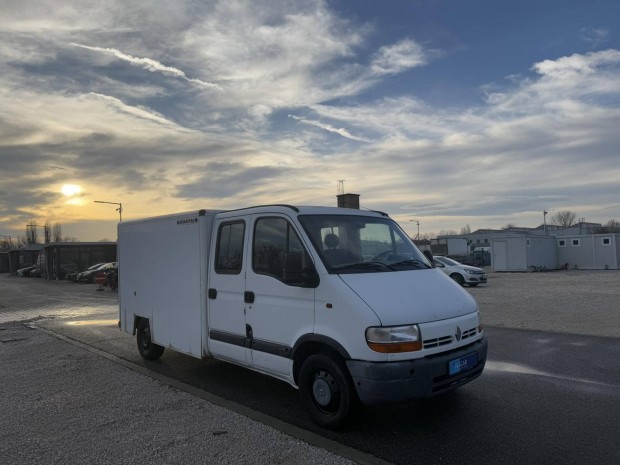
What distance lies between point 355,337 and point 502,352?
4.71m

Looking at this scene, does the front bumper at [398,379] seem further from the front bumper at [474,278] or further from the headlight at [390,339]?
the front bumper at [474,278]

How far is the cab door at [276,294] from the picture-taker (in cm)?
497

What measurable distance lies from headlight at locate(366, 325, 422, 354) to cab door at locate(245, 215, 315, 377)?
2.42 feet

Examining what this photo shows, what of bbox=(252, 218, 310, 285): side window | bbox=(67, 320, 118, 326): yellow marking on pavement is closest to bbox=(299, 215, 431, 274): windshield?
bbox=(252, 218, 310, 285): side window

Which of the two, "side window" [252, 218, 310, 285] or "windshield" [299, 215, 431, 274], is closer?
"side window" [252, 218, 310, 285]

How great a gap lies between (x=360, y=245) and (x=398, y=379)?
5.20 ft

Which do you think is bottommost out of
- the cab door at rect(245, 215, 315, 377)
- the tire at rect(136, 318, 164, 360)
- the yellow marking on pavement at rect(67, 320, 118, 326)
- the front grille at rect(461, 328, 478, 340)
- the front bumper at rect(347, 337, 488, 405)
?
the yellow marking on pavement at rect(67, 320, 118, 326)

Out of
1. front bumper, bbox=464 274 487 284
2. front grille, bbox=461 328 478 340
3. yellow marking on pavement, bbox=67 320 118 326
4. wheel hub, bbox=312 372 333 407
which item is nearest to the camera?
wheel hub, bbox=312 372 333 407

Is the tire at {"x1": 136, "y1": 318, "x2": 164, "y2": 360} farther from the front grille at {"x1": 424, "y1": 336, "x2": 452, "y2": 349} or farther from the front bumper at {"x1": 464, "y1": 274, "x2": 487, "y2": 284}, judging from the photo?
the front bumper at {"x1": 464, "y1": 274, "x2": 487, "y2": 284}

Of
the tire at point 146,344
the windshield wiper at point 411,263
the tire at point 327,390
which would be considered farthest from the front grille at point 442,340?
the tire at point 146,344

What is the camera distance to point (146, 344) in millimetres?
8273

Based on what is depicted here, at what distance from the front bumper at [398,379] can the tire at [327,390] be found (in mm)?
186

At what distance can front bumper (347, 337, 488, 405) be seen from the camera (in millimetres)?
4324

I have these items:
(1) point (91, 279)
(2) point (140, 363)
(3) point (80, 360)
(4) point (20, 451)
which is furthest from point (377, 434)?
(1) point (91, 279)
